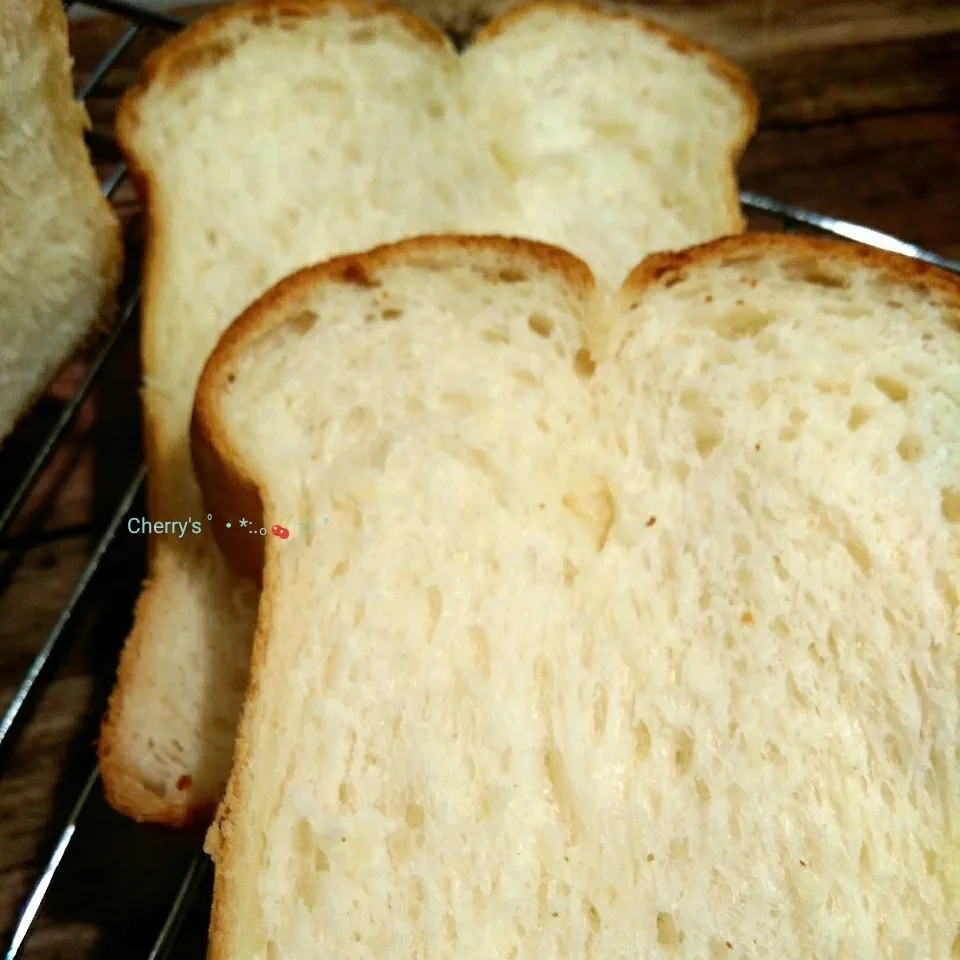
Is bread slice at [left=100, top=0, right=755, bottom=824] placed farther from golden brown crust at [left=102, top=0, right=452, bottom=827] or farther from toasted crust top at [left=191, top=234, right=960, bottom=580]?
toasted crust top at [left=191, top=234, right=960, bottom=580]

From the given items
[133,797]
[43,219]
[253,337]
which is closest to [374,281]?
[253,337]

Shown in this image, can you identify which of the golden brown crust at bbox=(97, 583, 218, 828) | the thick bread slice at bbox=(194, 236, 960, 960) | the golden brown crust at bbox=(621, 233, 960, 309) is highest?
the golden brown crust at bbox=(621, 233, 960, 309)

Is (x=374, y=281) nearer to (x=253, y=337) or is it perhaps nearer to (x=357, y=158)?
(x=253, y=337)

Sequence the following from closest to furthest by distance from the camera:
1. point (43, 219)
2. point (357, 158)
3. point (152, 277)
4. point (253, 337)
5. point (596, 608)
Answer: point (596, 608) < point (253, 337) < point (43, 219) < point (152, 277) < point (357, 158)

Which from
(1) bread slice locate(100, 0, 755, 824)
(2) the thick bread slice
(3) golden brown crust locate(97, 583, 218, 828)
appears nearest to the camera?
(2) the thick bread slice

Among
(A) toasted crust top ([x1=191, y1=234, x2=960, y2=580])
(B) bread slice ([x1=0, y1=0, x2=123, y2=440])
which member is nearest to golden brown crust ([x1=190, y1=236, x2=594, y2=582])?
(A) toasted crust top ([x1=191, y1=234, x2=960, y2=580])

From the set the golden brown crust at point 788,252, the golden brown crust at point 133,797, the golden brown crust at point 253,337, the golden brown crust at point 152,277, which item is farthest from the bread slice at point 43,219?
the golden brown crust at point 788,252

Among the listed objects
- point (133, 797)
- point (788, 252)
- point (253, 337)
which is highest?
point (788, 252)
